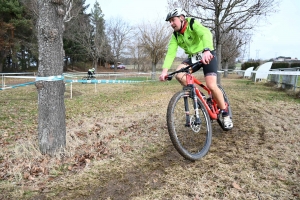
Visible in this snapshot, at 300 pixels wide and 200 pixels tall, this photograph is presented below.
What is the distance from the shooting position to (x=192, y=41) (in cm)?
359

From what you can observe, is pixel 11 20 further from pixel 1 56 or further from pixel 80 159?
pixel 80 159

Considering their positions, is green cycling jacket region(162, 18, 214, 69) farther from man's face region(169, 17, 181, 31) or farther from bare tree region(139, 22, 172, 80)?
bare tree region(139, 22, 172, 80)

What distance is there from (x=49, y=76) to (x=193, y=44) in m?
2.34

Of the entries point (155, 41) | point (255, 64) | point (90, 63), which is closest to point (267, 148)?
point (155, 41)

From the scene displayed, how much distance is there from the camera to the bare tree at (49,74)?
321 cm

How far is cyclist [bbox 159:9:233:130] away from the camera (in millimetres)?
3256

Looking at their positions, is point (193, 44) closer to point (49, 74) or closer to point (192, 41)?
point (192, 41)

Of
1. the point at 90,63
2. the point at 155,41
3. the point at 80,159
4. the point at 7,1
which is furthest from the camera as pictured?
the point at 90,63

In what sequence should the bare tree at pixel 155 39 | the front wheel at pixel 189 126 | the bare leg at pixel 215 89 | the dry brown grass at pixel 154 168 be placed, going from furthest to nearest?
the bare tree at pixel 155 39, the bare leg at pixel 215 89, the front wheel at pixel 189 126, the dry brown grass at pixel 154 168

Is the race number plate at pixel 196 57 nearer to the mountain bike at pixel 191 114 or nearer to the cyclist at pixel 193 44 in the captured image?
the cyclist at pixel 193 44

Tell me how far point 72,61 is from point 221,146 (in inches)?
2202

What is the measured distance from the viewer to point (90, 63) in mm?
60406

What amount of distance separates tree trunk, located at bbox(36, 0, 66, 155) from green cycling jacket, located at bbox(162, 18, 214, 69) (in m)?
1.70

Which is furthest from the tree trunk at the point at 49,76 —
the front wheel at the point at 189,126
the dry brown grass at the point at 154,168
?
the front wheel at the point at 189,126
